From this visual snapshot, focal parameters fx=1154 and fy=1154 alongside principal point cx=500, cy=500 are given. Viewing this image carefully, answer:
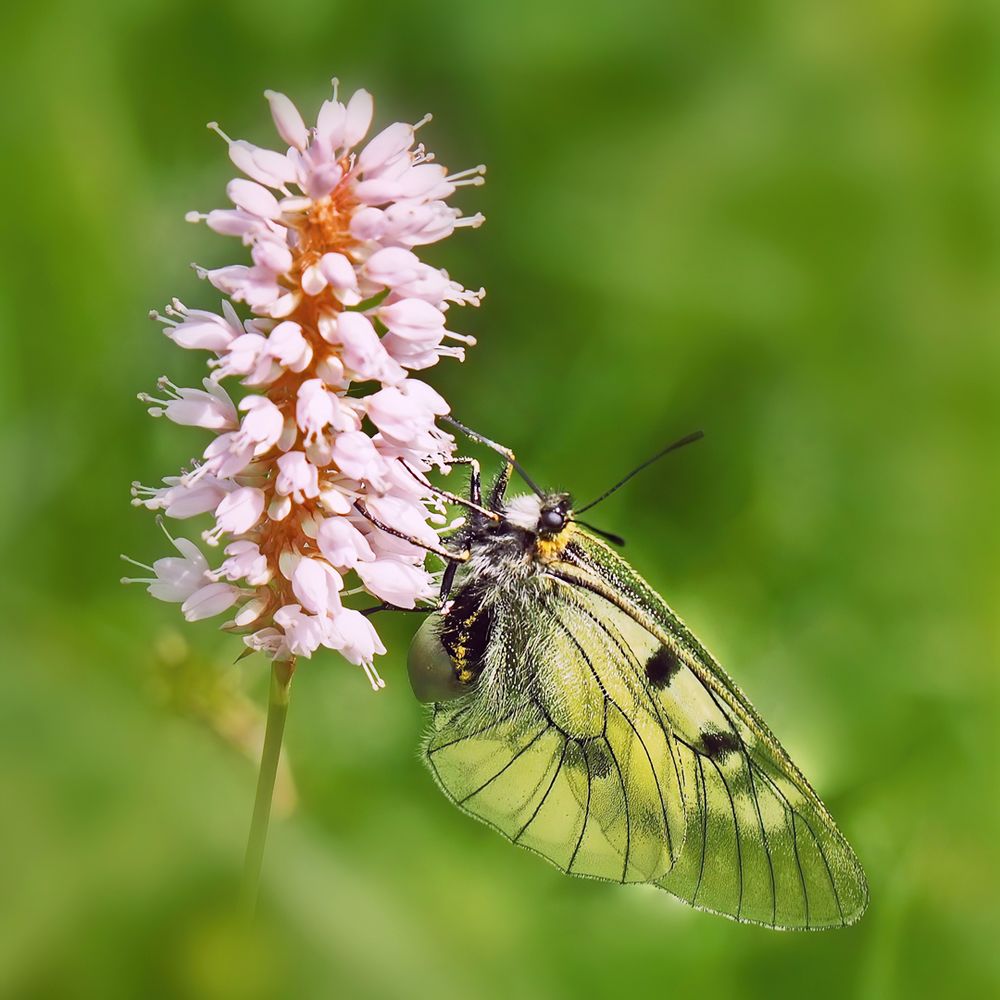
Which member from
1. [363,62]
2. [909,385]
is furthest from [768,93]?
[363,62]

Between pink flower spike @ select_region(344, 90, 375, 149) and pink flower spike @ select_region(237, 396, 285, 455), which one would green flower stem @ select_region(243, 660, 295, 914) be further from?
pink flower spike @ select_region(344, 90, 375, 149)

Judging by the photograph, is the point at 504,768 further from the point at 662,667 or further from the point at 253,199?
the point at 253,199

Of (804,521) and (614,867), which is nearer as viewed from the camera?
(614,867)

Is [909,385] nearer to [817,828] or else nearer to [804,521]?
[804,521]

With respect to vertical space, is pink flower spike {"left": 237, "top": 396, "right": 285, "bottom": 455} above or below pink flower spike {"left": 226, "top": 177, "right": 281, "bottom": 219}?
below

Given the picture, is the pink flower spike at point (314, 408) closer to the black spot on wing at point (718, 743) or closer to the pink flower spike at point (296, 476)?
the pink flower spike at point (296, 476)

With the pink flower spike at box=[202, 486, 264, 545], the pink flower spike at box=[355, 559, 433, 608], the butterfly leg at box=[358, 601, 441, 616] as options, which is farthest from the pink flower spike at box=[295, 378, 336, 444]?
the butterfly leg at box=[358, 601, 441, 616]

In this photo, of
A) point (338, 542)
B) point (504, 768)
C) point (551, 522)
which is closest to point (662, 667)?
point (551, 522)

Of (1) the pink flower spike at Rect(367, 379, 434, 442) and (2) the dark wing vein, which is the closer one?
(1) the pink flower spike at Rect(367, 379, 434, 442)
